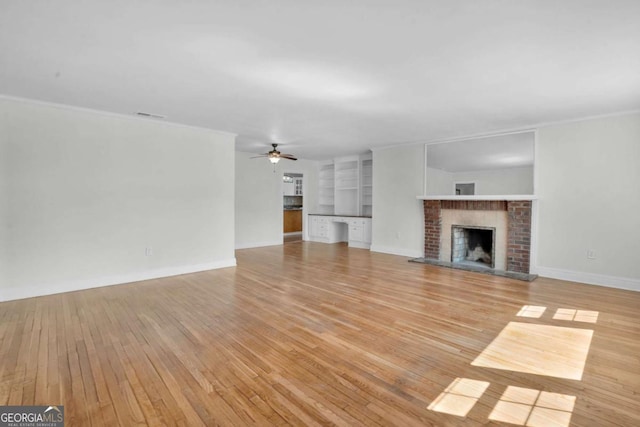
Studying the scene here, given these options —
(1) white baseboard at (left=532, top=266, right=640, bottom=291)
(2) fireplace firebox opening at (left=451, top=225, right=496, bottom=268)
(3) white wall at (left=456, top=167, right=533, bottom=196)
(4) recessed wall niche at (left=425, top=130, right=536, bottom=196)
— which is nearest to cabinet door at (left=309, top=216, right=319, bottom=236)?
(4) recessed wall niche at (left=425, top=130, right=536, bottom=196)

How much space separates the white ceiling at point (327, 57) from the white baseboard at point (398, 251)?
9.90 ft

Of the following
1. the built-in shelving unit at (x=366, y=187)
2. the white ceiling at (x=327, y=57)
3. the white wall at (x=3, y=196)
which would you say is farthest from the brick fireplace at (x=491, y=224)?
the white wall at (x=3, y=196)

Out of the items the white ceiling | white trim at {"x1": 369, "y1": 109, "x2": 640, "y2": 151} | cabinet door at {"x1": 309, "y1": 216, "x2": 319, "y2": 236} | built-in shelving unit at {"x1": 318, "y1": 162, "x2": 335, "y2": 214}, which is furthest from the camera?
built-in shelving unit at {"x1": 318, "y1": 162, "x2": 335, "y2": 214}

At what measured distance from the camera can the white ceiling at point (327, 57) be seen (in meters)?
1.95

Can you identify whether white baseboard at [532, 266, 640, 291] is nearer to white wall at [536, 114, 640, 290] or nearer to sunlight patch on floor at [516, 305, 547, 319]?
white wall at [536, 114, 640, 290]

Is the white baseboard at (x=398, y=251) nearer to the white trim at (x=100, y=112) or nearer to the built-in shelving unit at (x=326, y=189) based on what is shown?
the built-in shelving unit at (x=326, y=189)

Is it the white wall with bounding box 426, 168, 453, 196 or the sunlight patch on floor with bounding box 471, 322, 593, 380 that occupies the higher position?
Result: the white wall with bounding box 426, 168, 453, 196

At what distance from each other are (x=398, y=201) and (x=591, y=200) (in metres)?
3.19

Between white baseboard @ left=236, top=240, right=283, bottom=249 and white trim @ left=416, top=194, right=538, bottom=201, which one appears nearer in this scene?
white trim @ left=416, top=194, right=538, bottom=201

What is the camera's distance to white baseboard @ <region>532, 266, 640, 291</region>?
412cm

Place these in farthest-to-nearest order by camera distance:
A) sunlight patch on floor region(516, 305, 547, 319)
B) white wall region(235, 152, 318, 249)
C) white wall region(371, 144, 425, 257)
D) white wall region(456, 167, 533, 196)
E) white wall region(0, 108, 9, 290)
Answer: white wall region(235, 152, 318, 249) < white wall region(371, 144, 425, 257) < white wall region(456, 167, 533, 196) < white wall region(0, 108, 9, 290) < sunlight patch on floor region(516, 305, 547, 319)

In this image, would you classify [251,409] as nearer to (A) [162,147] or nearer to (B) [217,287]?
(B) [217,287]

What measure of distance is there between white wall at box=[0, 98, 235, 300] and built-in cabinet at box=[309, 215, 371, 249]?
3470 mm

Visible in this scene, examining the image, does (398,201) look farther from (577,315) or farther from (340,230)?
(577,315)
